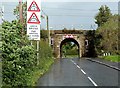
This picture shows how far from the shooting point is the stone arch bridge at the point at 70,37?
→ 7612cm

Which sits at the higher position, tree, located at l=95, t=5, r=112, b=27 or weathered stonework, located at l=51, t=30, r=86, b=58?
tree, located at l=95, t=5, r=112, b=27

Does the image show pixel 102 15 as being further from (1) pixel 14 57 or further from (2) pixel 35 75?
(1) pixel 14 57

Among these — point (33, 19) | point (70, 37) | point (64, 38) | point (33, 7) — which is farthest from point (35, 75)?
point (70, 37)

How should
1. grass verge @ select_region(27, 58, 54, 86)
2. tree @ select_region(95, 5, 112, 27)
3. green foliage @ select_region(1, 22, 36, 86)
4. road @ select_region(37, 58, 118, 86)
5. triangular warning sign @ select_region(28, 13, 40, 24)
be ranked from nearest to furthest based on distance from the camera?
green foliage @ select_region(1, 22, 36, 86), grass verge @ select_region(27, 58, 54, 86), road @ select_region(37, 58, 118, 86), triangular warning sign @ select_region(28, 13, 40, 24), tree @ select_region(95, 5, 112, 27)

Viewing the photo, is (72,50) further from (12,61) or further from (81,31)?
(12,61)

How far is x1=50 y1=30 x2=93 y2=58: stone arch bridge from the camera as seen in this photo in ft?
250

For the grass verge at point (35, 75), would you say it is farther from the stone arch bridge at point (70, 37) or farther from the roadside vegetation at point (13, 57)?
the stone arch bridge at point (70, 37)

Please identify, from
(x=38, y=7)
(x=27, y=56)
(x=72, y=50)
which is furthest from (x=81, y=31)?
(x=27, y=56)

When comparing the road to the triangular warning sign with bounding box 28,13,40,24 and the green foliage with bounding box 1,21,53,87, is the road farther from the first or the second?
the green foliage with bounding box 1,21,53,87

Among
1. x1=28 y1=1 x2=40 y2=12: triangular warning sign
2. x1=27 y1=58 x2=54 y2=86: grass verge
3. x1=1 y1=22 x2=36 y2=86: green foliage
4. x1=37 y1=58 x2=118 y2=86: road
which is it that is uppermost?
x1=28 y1=1 x2=40 y2=12: triangular warning sign

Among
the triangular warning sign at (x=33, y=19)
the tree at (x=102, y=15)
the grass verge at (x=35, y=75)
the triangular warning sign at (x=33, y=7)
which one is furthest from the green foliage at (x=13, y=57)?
the tree at (x=102, y=15)

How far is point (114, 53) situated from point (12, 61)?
170 ft

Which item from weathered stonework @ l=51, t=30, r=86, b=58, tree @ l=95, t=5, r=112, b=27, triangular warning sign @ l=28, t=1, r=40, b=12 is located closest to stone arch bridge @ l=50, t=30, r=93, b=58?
weathered stonework @ l=51, t=30, r=86, b=58

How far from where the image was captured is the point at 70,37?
251 ft
